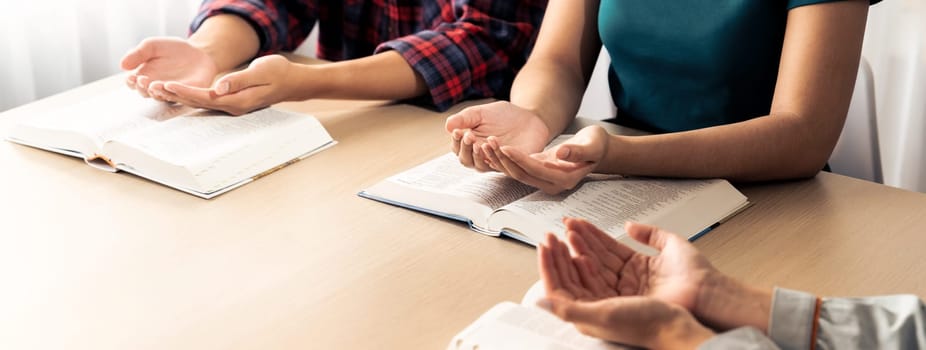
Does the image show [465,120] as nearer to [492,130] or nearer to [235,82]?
[492,130]

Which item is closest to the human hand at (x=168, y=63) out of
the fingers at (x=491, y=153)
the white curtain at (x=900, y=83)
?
the fingers at (x=491, y=153)

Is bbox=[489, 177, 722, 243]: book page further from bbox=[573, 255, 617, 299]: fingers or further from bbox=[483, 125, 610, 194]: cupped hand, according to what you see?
bbox=[573, 255, 617, 299]: fingers

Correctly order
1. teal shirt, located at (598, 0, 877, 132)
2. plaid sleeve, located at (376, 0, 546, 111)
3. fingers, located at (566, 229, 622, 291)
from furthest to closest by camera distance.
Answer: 1. plaid sleeve, located at (376, 0, 546, 111)
2. teal shirt, located at (598, 0, 877, 132)
3. fingers, located at (566, 229, 622, 291)

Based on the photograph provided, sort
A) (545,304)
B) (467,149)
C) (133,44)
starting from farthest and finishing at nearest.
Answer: (133,44), (467,149), (545,304)

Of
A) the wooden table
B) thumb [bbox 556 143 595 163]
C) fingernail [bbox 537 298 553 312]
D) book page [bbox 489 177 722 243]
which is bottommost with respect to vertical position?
the wooden table

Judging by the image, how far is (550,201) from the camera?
46.1 inches

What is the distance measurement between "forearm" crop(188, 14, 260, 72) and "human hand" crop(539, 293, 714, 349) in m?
1.00

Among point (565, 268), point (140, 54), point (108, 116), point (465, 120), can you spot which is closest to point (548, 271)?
point (565, 268)

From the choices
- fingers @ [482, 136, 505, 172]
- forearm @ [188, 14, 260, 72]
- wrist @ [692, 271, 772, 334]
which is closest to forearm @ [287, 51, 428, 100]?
forearm @ [188, 14, 260, 72]

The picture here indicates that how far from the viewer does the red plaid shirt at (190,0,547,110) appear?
163 cm

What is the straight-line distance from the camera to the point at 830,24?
123cm

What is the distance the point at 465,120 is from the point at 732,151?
332 mm

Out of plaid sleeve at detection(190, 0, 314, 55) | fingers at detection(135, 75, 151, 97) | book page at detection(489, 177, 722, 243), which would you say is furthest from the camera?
plaid sleeve at detection(190, 0, 314, 55)

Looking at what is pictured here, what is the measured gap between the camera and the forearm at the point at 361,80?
5.08 ft
